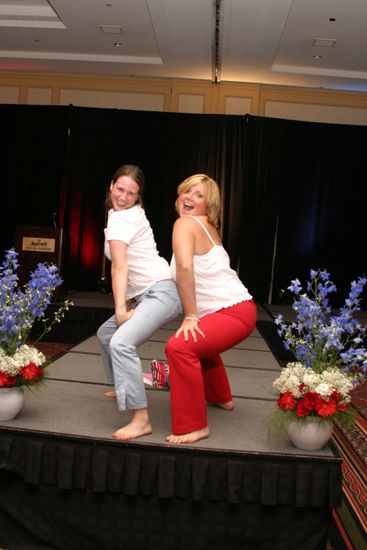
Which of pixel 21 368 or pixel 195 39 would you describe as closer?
pixel 21 368

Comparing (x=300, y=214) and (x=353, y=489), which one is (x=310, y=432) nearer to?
(x=353, y=489)

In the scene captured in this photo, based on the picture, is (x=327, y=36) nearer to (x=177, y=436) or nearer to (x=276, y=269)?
(x=276, y=269)

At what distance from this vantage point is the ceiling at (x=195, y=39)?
6094 mm

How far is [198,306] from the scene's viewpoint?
9.05 feet

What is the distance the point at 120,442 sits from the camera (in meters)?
2.48

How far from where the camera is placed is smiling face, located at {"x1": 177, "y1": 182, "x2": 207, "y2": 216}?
2.79 meters

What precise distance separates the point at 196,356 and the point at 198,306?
0.86 feet

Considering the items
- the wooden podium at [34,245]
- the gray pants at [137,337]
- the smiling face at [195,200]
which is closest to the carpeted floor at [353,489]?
the gray pants at [137,337]

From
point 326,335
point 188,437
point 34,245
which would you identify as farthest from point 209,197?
point 34,245

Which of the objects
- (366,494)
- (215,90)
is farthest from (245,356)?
(215,90)

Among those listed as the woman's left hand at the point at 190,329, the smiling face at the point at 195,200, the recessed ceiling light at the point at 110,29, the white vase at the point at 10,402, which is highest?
the recessed ceiling light at the point at 110,29

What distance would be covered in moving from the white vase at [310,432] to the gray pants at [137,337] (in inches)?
22.7

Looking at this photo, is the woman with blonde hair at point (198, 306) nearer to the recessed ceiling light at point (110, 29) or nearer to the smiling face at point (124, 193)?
the smiling face at point (124, 193)

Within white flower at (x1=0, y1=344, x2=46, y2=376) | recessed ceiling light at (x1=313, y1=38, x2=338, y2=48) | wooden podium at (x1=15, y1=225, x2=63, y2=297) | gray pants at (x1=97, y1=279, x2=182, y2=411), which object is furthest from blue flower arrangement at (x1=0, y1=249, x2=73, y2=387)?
recessed ceiling light at (x1=313, y1=38, x2=338, y2=48)
